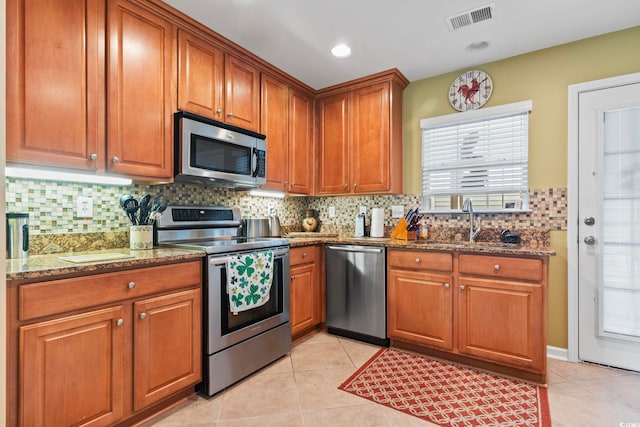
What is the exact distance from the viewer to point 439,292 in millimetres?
2453

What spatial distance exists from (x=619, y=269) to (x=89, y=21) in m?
3.73

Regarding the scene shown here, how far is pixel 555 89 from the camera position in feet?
8.41

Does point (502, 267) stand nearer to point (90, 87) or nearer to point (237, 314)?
point (237, 314)

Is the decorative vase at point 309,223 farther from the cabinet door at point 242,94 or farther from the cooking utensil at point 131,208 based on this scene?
the cooking utensil at point 131,208

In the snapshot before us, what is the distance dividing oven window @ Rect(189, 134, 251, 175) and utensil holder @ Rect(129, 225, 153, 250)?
513mm

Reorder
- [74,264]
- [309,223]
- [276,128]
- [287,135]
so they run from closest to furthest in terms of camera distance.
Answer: [74,264] < [276,128] < [287,135] < [309,223]

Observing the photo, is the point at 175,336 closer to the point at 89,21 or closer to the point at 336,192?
the point at 89,21

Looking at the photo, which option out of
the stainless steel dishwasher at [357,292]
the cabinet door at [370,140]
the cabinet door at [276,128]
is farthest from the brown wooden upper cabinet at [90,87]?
the cabinet door at [370,140]

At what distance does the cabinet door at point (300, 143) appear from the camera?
319cm

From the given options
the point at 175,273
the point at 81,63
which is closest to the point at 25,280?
the point at 175,273

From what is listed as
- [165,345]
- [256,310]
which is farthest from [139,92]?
[256,310]

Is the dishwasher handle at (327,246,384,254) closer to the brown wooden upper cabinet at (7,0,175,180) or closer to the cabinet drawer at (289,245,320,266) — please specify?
the cabinet drawer at (289,245,320,266)

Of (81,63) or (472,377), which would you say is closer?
(81,63)

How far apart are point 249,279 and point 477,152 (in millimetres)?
2242
